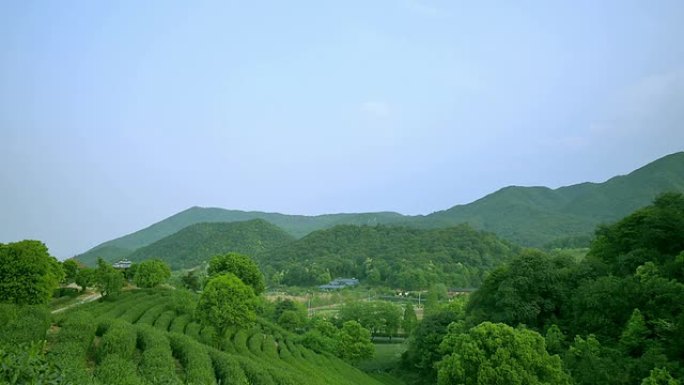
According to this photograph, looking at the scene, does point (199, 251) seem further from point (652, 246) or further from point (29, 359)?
point (29, 359)

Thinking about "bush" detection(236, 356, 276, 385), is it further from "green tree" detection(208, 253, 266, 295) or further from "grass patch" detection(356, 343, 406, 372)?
"grass patch" detection(356, 343, 406, 372)

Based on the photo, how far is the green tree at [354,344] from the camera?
145 ft

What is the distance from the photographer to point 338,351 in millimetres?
45438

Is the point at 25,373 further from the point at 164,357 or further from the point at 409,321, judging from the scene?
the point at 409,321

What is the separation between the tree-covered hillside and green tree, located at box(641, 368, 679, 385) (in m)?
82.4

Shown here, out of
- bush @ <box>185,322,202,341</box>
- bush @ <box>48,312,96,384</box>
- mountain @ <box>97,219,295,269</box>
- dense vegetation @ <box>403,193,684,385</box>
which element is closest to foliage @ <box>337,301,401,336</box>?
dense vegetation @ <box>403,193,684,385</box>

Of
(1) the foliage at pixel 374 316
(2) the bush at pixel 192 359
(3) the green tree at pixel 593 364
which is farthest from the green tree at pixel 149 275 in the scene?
(3) the green tree at pixel 593 364

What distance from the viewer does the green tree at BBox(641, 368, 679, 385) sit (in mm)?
17688

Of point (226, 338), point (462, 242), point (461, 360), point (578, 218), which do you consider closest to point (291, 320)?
point (226, 338)

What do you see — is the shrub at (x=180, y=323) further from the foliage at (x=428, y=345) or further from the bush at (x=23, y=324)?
the foliage at (x=428, y=345)

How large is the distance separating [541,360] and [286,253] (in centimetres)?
11804

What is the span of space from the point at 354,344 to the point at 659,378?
2927cm

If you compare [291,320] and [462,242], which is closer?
[291,320]

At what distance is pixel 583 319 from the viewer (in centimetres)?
2727
